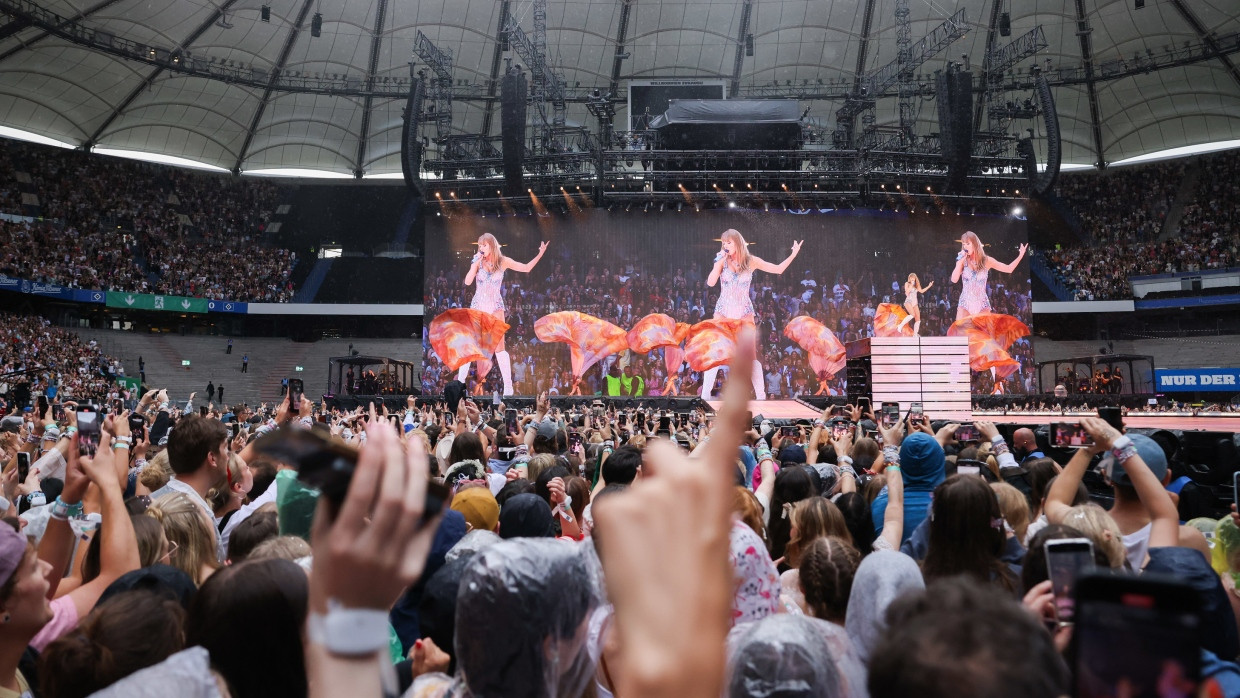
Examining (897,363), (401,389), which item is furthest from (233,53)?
A: (897,363)

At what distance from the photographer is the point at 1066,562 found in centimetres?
155

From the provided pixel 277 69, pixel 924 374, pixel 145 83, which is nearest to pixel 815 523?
pixel 924 374

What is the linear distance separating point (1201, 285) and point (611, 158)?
2248 cm

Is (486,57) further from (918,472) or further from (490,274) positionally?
(918,472)

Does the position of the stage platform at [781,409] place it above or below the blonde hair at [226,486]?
below

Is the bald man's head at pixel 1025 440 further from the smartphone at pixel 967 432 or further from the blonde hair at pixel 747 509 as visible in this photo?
the blonde hair at pixel 747 509

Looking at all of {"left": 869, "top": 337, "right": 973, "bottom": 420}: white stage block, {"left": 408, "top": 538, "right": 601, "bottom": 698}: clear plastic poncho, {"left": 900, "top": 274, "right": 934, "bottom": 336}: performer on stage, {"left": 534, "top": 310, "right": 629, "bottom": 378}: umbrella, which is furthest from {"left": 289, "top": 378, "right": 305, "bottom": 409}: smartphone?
{"left": 900, "top": 274, "right": 934, "bottom": 336}: performer on stage

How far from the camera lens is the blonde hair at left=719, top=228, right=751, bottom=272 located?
86.7 feet

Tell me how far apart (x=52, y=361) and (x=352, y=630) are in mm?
30904

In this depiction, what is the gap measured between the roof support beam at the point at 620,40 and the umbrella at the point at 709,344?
29.7ft

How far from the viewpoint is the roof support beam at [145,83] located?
24947 millimetres

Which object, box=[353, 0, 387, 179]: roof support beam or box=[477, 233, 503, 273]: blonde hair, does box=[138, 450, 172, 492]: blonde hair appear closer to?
box=[477, 233, 503, 273]: blonde hair

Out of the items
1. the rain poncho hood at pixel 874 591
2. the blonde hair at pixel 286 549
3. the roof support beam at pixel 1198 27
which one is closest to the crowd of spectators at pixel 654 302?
the roof support beam at pixel 1198 27

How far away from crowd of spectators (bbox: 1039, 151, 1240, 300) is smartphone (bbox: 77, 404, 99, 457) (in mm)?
34396
